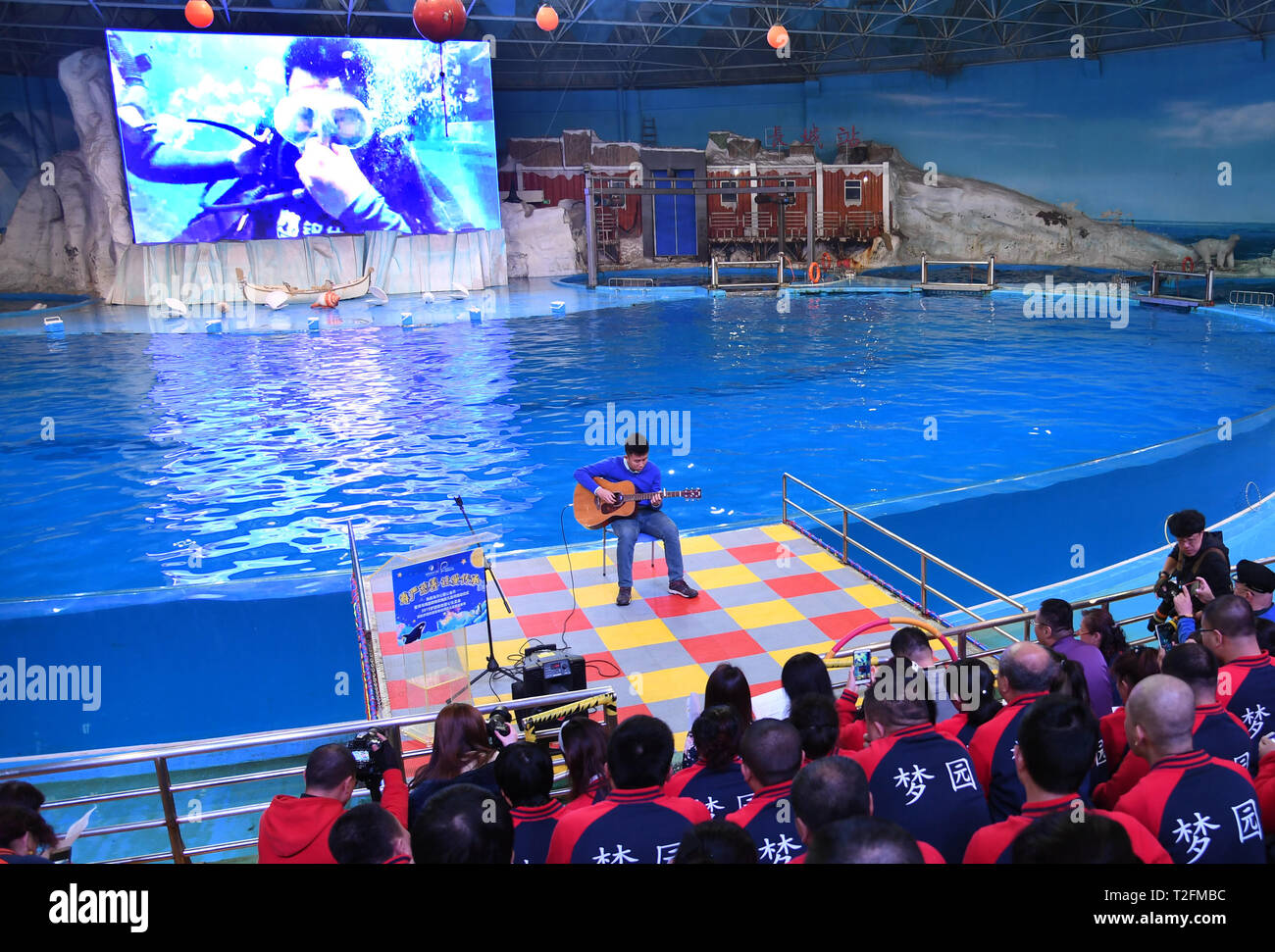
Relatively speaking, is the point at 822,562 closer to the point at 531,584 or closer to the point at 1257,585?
the point at 531,584

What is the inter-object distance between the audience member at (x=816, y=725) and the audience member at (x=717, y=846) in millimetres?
1032

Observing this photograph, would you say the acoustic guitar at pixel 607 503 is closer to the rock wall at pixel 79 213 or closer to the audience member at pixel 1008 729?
the audience member at pixel 1008 729

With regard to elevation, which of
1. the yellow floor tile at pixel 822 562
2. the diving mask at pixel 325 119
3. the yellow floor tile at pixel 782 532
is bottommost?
the yellow floor tile at pixel 822 562

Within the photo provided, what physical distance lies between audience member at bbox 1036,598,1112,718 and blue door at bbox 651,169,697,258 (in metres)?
39.0

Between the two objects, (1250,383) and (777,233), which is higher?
(777,233)

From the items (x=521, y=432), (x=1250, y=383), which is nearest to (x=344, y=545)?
(x=521, y=432)

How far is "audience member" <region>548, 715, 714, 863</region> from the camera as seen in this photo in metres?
3.11

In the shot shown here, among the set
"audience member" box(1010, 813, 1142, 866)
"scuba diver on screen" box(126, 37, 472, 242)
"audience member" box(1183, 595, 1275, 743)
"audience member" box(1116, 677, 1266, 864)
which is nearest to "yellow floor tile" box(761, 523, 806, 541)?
"audience member" box(1183, 595, 1275, 743)

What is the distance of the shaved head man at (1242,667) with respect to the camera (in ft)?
13.4

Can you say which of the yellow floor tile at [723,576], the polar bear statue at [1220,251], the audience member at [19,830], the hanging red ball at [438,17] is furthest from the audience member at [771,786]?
the polar bear statue at [1220,251]

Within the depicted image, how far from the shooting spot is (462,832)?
9.45 ft

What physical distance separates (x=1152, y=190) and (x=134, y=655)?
37818 mm
